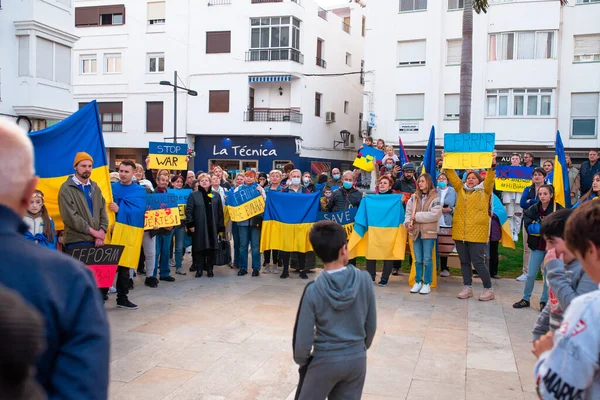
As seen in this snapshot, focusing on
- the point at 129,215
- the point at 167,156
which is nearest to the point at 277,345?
the point at 129,215

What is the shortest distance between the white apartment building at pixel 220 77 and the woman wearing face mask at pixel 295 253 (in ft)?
76.6

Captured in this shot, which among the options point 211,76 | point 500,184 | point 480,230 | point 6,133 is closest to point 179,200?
point 480,230

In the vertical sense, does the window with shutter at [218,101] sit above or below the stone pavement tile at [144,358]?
above

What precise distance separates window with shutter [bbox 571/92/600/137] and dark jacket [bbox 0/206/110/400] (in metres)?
31.3

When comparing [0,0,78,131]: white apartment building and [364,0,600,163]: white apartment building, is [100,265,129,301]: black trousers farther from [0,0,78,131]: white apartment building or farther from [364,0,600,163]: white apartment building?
[364,0,600,163]: white apartment building

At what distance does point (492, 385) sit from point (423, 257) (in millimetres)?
4462

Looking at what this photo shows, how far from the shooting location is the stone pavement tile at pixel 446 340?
678 cm

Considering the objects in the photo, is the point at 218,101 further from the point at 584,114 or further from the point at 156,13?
the point at 584,114

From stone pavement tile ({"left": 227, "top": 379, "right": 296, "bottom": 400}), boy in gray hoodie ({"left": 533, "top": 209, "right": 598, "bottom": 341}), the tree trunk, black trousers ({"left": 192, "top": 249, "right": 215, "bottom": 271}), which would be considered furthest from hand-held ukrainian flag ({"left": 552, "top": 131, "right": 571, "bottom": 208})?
the tree trunk

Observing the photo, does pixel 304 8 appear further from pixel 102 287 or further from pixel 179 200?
pixel 102 287

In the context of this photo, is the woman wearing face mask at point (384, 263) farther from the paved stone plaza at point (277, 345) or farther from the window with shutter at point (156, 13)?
the window with shutter at point (156, 13)

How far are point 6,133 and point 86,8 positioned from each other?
41.5 meters

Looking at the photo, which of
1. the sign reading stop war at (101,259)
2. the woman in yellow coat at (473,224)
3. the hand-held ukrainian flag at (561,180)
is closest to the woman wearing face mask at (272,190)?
the woman in yellow coat at (473,224)

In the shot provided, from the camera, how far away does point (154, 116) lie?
37.7m
